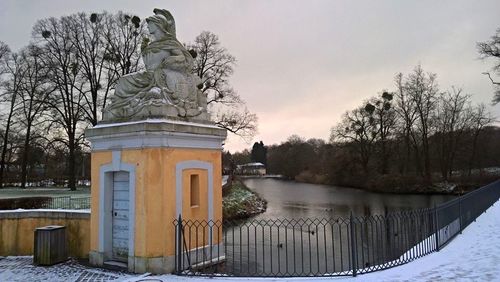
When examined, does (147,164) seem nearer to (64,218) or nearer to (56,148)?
(64,218)

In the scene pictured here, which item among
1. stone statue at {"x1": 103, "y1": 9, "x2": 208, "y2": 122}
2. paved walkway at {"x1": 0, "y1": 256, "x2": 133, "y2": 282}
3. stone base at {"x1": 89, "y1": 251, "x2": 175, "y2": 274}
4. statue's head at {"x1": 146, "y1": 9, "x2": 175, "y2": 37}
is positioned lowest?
paved walkway at {"x1": 0, "y1": 256, "x2": 133, "y2": 282}

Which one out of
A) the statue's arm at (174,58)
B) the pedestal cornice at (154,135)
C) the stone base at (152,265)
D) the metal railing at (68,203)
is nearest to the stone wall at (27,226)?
the pedestal cornice at (154,135)

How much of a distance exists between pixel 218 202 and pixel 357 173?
4656cm

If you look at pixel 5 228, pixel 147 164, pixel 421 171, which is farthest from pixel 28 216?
pixel 421 171

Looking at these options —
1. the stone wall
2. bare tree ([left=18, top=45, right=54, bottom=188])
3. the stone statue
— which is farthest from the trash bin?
bare tree ([left=18, top=45, right=54, bottom=188])

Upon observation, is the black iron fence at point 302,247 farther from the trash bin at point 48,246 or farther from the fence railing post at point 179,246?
the trash bin at point 48,246

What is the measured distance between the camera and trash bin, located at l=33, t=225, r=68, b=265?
335 inches

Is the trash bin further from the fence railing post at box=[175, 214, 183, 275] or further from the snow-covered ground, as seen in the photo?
the fence railing post at box=[175, 214, 183, 275]

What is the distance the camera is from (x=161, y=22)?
8.75 meters

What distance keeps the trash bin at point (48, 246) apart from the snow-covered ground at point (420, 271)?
22cm

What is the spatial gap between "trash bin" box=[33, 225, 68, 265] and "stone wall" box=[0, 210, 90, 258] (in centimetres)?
65

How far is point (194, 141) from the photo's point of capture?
27.6 ft

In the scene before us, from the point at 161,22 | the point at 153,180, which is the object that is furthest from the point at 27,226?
the point at 161,22

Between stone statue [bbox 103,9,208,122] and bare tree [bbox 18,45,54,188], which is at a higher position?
bare tree [bbox 18,45,54,188]
